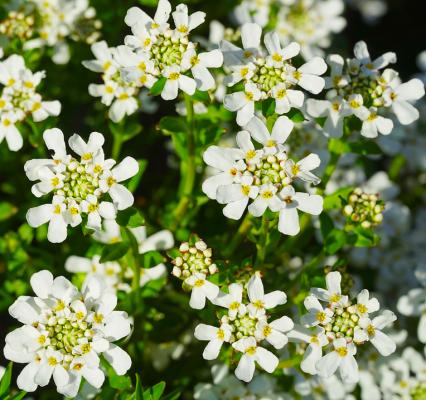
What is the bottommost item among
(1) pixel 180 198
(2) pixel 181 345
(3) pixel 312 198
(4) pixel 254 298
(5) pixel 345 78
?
(2) pixel 181 345

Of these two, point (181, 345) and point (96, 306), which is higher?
point (96, 306)

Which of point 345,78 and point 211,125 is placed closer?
point 345,78

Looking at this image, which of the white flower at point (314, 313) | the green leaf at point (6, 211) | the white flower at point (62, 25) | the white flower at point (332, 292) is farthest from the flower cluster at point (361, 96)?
the green leaf at point (6, 211)

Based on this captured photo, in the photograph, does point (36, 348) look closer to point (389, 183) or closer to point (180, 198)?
A: point (180, 198)

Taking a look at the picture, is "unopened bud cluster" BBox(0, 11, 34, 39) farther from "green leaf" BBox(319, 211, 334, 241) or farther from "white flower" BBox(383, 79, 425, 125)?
"white flower" BBox(383, 79, 425, 125)

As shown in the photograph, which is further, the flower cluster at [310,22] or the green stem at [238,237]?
the flower cluster at [310,22]

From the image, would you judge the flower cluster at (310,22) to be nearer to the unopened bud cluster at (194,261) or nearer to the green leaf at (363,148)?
the green leaf at (363,148)

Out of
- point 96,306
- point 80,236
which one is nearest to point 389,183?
point 80,236

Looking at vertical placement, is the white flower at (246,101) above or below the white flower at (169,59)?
below

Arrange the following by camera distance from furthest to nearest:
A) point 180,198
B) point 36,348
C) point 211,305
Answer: point 180,198, point 211,305, point 36,348
